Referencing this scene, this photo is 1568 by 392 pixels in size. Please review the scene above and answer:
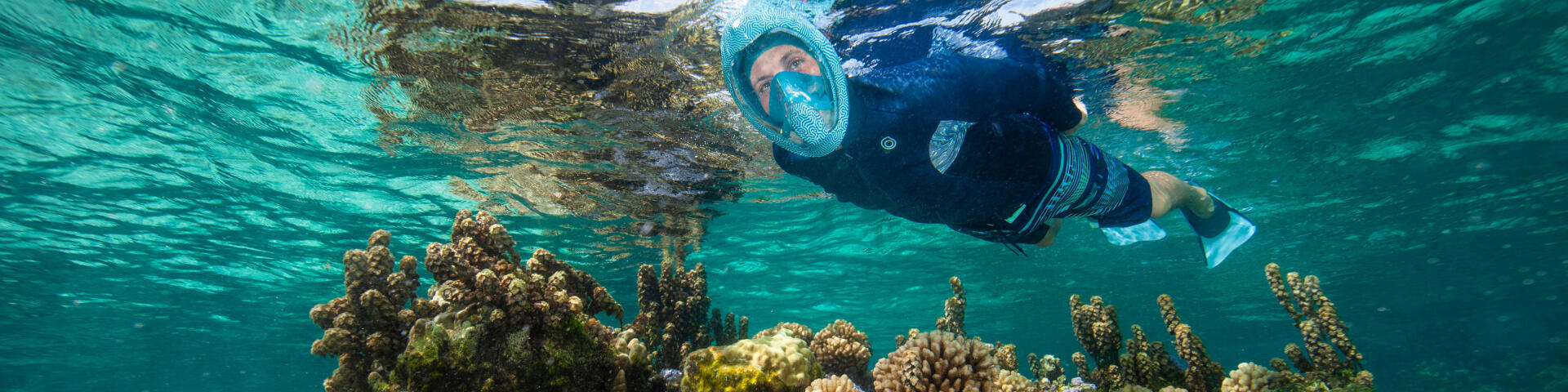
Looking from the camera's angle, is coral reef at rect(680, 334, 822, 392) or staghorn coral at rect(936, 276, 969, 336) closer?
coral reef at rect(680, 334, 822, 392)

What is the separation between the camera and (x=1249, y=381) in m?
3.89

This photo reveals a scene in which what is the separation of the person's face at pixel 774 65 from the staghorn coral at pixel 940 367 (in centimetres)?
205

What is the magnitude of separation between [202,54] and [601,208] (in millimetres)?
8339

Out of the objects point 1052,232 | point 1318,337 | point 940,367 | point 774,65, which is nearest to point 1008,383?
point 940,367

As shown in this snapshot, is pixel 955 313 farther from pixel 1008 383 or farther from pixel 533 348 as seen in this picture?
pixel 533 348

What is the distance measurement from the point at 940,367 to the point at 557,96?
298 inches

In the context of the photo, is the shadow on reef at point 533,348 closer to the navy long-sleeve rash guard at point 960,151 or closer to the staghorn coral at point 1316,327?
the staghorn coral at point 1316,327

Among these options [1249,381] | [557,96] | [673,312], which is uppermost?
[557,96]

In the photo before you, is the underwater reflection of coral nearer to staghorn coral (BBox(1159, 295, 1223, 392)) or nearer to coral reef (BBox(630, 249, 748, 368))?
coral reef (BBox(630, 249, 748, 368))

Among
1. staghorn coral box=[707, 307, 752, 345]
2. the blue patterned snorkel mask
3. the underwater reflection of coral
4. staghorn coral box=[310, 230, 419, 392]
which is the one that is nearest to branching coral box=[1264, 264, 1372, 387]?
the blue patterned snorkel mask

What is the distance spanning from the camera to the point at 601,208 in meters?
14.8

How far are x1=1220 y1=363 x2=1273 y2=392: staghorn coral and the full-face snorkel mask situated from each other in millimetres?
3502

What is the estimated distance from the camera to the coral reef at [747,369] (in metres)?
3.30

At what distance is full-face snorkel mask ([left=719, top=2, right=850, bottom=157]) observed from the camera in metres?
3.58
